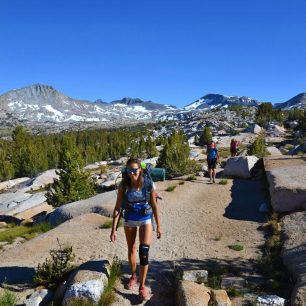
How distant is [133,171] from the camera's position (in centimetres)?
907

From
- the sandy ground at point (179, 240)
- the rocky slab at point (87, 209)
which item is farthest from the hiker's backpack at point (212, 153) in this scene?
the rocky slab at point (87, 209)

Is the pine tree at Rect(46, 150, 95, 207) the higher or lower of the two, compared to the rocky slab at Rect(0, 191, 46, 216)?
higher

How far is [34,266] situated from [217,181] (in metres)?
14.3

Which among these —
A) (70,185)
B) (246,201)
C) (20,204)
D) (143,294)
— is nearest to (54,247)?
(143,294)

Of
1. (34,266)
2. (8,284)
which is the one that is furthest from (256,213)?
(8,284)

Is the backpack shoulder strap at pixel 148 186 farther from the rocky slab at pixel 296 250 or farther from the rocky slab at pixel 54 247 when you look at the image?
the rocky slab at pixel 54 247

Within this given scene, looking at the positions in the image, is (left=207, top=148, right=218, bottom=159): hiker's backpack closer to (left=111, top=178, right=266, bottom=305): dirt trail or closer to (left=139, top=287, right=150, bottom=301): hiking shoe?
(left=111, top=178, right=266, bottom=305): dirt trail

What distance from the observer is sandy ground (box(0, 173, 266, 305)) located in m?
11.4

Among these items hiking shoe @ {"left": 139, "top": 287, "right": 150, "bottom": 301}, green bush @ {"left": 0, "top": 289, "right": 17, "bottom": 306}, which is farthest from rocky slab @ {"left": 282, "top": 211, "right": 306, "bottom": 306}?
green bush @ {"left": 0, "top": 289, "right": 17, "bottom": 306}

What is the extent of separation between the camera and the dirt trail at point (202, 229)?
36.6 feet

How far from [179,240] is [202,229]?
66.6 inches

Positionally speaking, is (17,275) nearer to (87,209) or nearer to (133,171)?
(133,171)

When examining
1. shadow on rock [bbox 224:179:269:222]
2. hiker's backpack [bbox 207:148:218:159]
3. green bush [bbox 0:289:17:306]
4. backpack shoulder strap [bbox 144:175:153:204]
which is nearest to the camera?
green bush [bbox 0:289:17:306]

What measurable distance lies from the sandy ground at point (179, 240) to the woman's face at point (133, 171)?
269 centimetres
